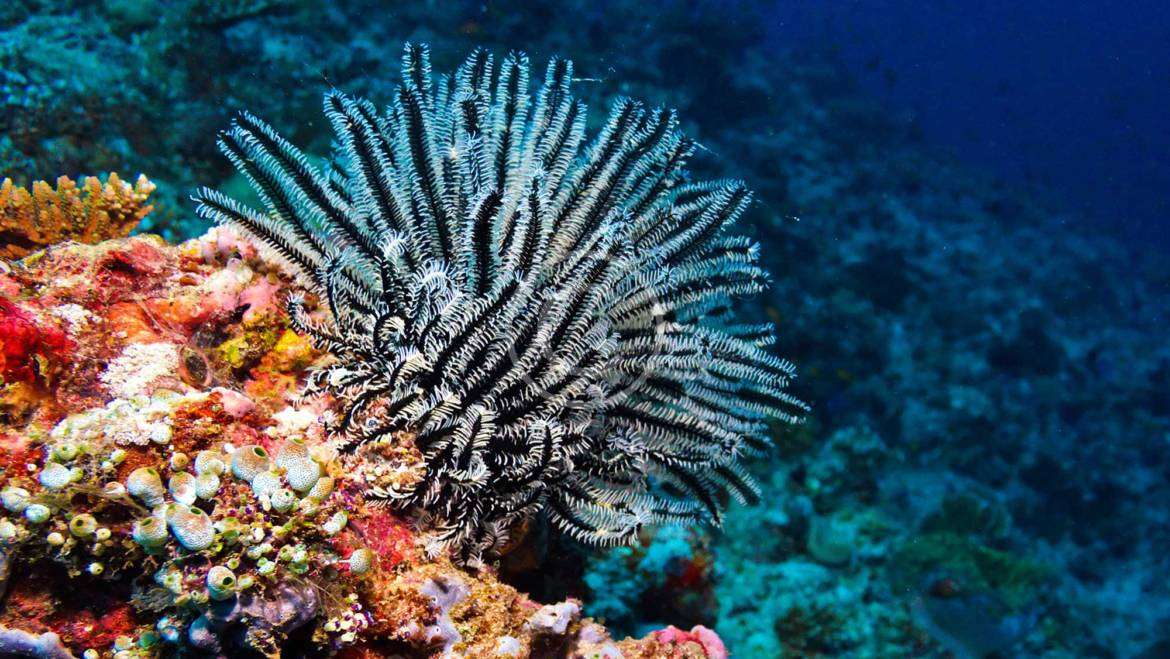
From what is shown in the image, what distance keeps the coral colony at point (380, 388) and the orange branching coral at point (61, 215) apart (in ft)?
0.13

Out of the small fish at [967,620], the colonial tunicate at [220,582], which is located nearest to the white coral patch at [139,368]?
the colonial tunicate at [220,582]

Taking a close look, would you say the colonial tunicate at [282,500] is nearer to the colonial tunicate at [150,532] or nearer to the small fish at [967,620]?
the colonial tunicate at [150,532]

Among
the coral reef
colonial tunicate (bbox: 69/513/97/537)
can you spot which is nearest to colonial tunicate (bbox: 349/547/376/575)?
the coral reef

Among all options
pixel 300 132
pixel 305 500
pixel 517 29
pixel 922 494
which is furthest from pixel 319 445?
pixel 517 29

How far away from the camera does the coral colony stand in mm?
1848

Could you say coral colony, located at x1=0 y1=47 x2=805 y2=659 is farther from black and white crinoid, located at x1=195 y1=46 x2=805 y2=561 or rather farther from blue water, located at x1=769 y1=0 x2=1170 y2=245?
blue water, located at x1=769 y1=0 x2=1170 y2=245

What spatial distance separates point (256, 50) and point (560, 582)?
9.24 meters

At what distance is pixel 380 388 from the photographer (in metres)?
2.50

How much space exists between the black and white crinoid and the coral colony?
1 centimetres

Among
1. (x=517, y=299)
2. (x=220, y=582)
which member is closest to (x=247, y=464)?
(x=220, y=582)

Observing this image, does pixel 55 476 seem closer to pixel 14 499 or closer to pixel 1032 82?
pixel 14 499

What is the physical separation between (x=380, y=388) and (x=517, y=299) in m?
0.63

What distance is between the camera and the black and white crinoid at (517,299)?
254 centimetres

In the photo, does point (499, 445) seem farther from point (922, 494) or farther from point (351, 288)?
point (922, 494)
